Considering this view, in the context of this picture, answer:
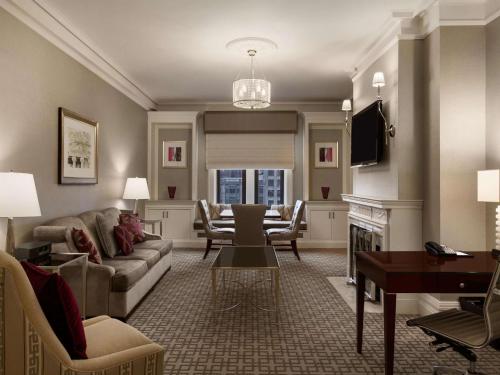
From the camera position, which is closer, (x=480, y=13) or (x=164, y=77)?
(x=480, y=13)

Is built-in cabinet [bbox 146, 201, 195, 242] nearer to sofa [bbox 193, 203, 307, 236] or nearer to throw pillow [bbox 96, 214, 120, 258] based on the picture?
sofa [bbox 193, 203, 307, 236]

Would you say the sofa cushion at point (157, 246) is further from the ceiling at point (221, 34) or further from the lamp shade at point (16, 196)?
the ceiling at point (221, 34)

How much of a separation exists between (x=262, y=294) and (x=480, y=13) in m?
3.40

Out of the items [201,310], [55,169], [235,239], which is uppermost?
[55,169]

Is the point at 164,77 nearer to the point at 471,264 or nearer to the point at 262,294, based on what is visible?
the point at 262,294

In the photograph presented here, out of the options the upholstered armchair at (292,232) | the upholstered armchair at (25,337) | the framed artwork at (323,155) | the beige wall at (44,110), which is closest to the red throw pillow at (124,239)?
the beige wall at (44,110)

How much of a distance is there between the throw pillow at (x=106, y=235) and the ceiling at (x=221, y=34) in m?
2.04

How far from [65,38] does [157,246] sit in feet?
8.38

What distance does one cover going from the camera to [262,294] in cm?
409

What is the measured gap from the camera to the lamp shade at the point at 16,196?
2.41 meters

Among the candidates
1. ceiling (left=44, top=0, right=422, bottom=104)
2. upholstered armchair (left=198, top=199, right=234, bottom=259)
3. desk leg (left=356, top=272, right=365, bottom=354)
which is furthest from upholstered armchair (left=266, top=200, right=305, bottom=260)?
desk leg (left=356, top=272, right=365, bottom=354)

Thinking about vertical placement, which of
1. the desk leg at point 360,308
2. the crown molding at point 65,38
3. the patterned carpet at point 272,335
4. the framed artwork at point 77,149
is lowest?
the patterned carpet at point 272,335

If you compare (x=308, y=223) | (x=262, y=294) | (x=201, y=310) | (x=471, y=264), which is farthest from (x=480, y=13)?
(x=308, y=223)

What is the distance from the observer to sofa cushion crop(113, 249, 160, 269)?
3976 mm
